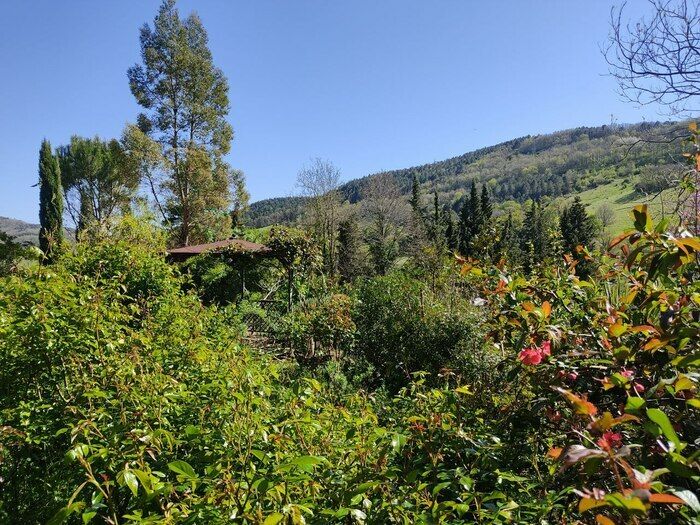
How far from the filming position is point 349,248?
2697 cm

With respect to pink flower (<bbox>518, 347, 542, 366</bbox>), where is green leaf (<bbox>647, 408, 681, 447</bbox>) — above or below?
above

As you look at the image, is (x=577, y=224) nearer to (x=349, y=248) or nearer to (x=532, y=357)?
(x=349, y=248)

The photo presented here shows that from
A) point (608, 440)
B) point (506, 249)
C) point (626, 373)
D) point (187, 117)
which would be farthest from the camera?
point (187, 117)

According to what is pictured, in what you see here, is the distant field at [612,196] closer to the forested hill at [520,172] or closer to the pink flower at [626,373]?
the forested hill at [520,172]

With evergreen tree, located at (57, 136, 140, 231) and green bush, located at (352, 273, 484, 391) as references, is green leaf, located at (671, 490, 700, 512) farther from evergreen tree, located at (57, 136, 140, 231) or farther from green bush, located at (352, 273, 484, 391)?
evergreen tree, located at (57, 136, 140, 231)

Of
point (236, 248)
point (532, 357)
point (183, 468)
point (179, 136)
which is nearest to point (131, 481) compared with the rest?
point (183, 468)

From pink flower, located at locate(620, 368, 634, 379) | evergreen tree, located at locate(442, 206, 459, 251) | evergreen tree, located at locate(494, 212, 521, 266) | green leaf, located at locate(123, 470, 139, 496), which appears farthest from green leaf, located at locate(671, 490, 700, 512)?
evergreen tree, located at locate(442, 206, 459, 251)

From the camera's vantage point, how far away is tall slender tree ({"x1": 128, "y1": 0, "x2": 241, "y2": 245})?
59.8ft

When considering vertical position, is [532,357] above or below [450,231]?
below

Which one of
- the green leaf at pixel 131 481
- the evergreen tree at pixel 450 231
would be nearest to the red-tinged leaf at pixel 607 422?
the green leaf at pixel 131 481

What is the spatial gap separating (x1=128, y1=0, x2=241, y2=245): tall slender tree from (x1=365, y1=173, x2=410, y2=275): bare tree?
44.2 feet

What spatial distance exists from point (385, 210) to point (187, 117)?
17.5 meters

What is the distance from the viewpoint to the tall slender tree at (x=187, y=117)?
18234 millimetres

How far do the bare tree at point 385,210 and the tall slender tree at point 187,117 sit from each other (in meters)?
13.5
